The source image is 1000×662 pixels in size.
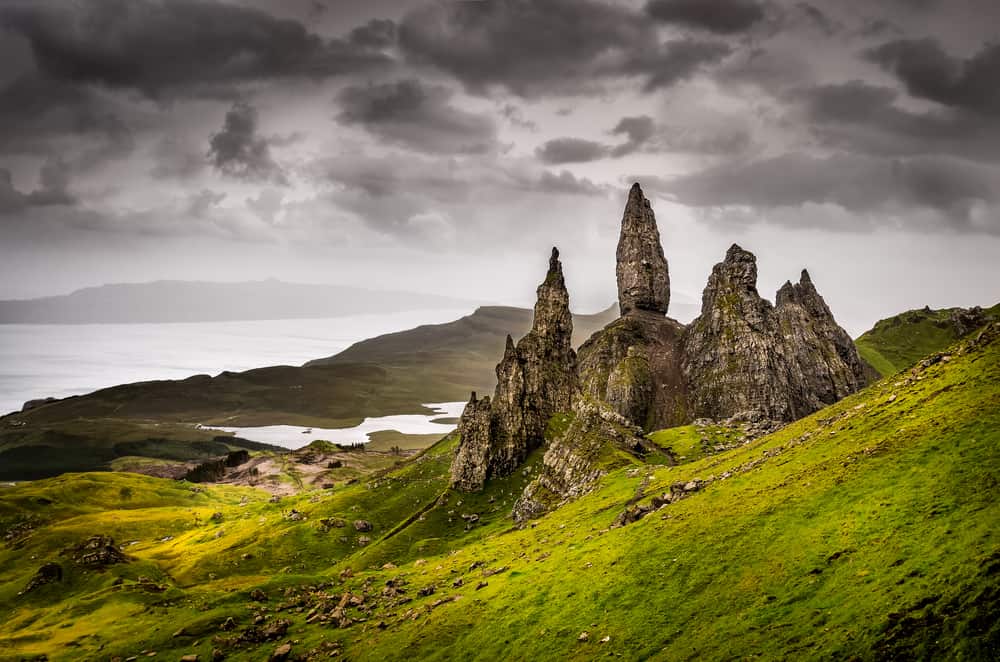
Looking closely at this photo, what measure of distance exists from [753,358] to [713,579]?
467ft

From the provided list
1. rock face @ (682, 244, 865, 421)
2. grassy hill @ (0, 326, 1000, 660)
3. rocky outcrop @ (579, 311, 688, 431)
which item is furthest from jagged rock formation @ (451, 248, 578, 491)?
rock face @ (682, 244, 865, 421)

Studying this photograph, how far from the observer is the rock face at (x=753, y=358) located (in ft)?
529

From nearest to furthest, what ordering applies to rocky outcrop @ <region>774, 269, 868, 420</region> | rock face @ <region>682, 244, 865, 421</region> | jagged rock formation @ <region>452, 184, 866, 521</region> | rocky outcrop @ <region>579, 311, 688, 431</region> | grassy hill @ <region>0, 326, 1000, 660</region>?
1. grassy hill @ <region>0, 326, 1000, 660</region>
2. jagged rock formation @ <region>452, 184, 866, 521</region>
3. rock face @ <region>682, 244, 865, 421</region>
4. rocky outcrop @ <region>774, 269, 868, 420</region>
5. rocky outcrop @ <region>579, 311, 688, 431</region>

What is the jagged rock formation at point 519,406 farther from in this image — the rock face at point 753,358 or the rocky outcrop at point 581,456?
the rock face at point 753,358

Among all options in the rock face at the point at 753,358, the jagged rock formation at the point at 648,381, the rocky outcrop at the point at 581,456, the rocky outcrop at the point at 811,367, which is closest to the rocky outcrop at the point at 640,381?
the jagged rock formation at the point at 648,381

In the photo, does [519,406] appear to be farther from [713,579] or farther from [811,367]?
[811,367]

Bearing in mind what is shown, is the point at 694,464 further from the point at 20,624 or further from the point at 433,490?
the point at 20,624

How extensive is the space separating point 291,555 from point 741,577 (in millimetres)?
106331

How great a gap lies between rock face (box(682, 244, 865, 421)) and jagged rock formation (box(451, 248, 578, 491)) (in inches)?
1937

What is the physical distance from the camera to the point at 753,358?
6511 inches

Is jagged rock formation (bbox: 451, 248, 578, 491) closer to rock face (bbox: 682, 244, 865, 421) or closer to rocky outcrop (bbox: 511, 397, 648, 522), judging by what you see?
rocky outcrop (bbox: 511, 397, 648, 522)

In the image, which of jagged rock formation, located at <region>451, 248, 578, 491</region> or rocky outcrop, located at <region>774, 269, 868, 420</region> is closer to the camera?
jagged rock formation, located at <region>451, 248, 578, 491</region>

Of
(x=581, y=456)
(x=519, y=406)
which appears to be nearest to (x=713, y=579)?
(x=581, y=456)

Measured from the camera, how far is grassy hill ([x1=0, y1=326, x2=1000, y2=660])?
27.2 meters
